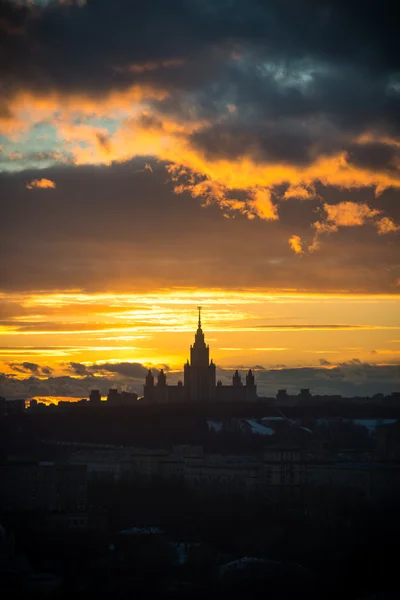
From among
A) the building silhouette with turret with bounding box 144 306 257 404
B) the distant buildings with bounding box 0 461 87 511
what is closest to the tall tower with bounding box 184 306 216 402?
the building silhouette with turret with bounding box 144 306 257 404

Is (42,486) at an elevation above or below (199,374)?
below

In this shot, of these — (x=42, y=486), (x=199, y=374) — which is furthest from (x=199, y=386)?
(x=42, y=486)

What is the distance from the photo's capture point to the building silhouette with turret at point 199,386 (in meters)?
189

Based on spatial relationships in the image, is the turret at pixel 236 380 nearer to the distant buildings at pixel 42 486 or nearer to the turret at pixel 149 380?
the turret at pixel 149 380

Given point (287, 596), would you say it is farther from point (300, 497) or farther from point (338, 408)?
point (338, 408)

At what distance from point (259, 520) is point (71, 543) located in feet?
41.8

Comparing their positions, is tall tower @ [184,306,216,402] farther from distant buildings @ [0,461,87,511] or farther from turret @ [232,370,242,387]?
distant buildings @ [0,461,87,511]

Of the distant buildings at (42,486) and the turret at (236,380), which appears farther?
the turret at (236,380)

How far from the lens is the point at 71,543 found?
6994 centimetres

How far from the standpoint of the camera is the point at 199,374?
7559 inches

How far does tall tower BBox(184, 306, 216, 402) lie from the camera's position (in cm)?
19000

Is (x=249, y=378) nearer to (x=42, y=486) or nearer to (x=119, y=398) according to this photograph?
(x=119, y=398)

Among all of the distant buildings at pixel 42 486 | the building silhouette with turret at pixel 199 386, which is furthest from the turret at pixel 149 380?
the distant buildings at pixel 42 486

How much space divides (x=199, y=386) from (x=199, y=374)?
1.54 m
